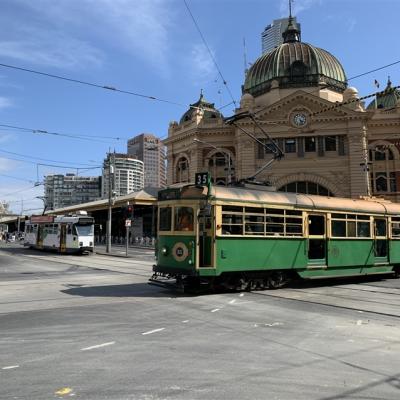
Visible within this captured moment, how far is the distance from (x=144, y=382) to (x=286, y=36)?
216 ft

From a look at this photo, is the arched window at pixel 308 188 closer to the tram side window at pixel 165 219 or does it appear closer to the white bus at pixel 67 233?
the white bus at pixel 67 233

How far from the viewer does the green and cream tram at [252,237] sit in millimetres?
13289

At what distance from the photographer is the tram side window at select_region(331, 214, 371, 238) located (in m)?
16.4

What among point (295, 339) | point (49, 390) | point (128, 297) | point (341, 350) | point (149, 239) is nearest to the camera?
point (49, 390)

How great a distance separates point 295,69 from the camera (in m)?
57.2

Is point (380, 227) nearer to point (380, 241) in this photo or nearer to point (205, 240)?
point (380, 241)

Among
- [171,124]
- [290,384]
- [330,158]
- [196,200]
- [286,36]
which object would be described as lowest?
[290,384]

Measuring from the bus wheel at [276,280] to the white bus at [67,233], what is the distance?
2239 cm

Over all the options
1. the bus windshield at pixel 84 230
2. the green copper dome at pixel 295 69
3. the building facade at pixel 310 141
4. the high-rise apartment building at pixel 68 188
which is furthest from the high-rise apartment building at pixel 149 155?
the bus windshield at pixel 84 230

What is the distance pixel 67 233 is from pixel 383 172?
34093 millimetres

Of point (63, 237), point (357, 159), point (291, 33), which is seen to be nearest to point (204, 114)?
point (291, 33)

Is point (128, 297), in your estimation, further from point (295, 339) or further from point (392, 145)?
point (392, 145)

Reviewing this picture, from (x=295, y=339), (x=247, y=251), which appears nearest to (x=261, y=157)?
(x=247, y=251)

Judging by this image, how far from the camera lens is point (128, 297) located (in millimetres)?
13109
